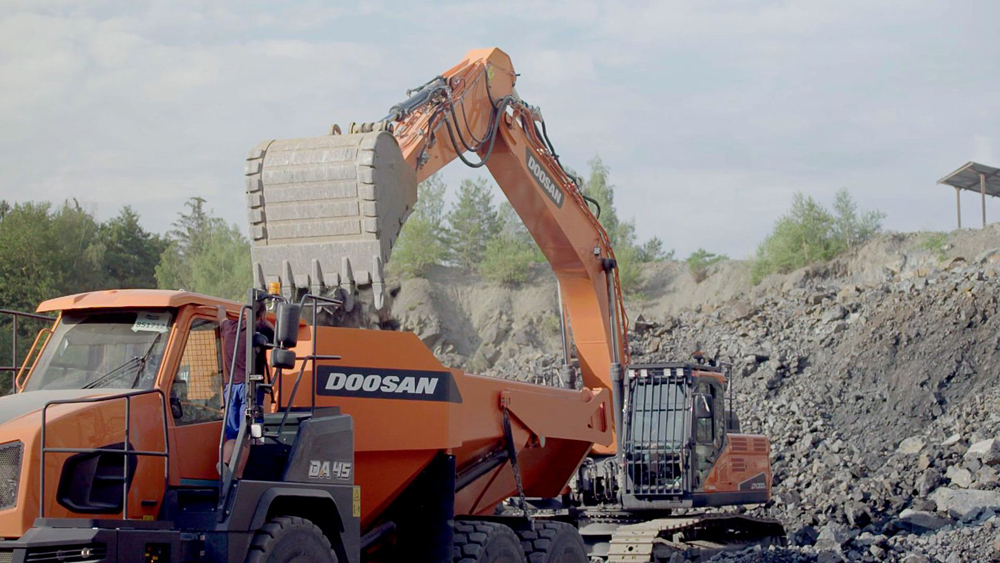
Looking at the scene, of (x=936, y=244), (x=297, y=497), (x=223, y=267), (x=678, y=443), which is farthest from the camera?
(x=223, y=267)

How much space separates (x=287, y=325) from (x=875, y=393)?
19000 millimetres

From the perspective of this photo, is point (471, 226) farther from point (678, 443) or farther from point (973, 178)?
point (678, 443)

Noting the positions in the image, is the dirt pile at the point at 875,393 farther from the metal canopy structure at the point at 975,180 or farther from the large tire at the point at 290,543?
the large tire at the point at 290,543

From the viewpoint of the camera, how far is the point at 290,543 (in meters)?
7.23

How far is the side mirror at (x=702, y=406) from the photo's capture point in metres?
14.9

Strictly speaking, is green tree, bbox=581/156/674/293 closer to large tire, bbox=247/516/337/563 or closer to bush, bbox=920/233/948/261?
bush, bbox=920/233/948/261

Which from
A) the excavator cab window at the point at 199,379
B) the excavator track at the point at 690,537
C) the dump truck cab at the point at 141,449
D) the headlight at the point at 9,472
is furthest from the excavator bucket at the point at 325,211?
the excavator track at the point at 690,537

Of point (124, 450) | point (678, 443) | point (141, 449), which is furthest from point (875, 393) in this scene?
point (124, 450)

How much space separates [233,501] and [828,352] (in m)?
20.6

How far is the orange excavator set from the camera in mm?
6688

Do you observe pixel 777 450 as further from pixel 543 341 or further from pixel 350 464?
pixel 543 341

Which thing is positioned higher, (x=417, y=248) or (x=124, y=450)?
(x=417, y=248)

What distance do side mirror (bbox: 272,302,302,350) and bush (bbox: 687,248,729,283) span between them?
39844mm

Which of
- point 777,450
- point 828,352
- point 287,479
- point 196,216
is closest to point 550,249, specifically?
point 287,479
